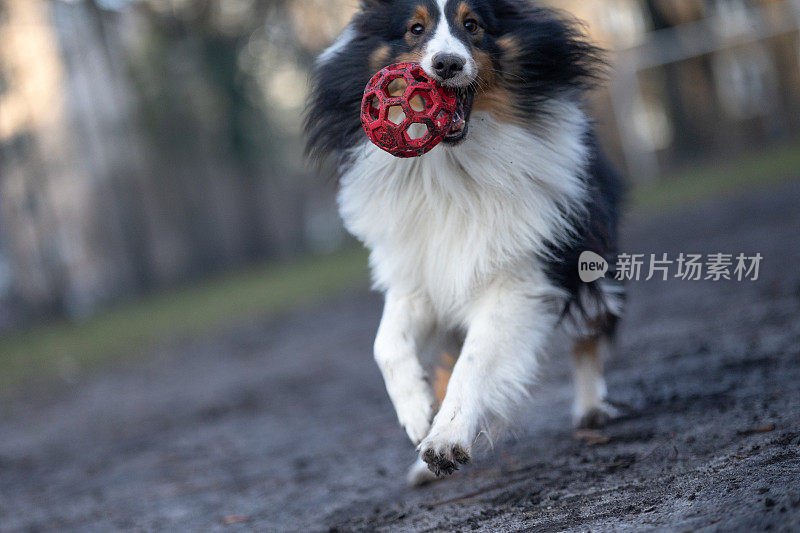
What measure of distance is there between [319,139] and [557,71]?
3.58ft

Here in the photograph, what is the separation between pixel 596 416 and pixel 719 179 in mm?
13622

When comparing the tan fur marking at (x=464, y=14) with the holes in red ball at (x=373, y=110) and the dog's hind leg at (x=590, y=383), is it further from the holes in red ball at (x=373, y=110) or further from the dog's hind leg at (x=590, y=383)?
the dog's hind leg at (x=590, y=383)

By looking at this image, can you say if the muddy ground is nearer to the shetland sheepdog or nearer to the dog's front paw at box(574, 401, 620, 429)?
the dog's front paw at box(574, 401, 620, 429)

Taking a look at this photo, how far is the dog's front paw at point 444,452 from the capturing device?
9.71 feet

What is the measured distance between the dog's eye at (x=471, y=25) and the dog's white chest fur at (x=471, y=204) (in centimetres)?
35

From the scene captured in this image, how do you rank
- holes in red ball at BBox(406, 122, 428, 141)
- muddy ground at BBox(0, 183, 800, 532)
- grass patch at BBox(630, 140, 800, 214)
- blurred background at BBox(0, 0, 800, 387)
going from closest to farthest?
1. muddy ground at BBox(0, 183, 800, 532)
2. holes in red ball at BBox(406, 122, 428, 141)
3. grass patch at BBox(630, 140, 800, 214)
4. blurred background at BBox(0, 0, 800, 387)

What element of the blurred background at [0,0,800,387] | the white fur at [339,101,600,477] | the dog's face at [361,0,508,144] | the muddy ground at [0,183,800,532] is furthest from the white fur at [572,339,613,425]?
the blurred background at [0,0,800,387]

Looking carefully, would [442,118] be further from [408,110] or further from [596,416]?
[596,416]

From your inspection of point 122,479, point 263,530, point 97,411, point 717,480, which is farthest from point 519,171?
point 97,411

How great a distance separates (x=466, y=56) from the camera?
328cm

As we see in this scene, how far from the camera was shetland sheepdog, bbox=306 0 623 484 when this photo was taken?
10.9 feet

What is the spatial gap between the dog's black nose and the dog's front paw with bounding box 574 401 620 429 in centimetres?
174

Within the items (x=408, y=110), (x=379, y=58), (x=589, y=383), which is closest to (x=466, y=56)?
(x=408, y=110)

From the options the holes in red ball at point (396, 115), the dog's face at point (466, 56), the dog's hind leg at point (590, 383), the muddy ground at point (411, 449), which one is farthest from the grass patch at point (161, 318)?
the holes in red ball at point (396, 115)
